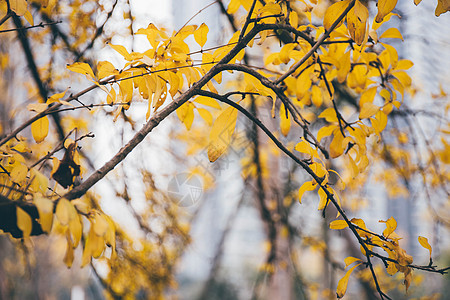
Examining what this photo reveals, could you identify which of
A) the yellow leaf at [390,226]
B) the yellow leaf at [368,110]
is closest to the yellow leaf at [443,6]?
the yellow leaf at [368,110]

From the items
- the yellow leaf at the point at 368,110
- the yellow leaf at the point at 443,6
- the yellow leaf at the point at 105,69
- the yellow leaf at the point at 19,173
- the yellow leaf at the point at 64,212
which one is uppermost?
the yellow leaf at the point at 443,6

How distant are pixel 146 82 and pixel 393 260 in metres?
0.54

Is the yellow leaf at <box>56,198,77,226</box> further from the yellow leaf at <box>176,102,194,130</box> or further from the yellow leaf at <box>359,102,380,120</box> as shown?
the yellow leaf at <box>359,102,380,120</box>

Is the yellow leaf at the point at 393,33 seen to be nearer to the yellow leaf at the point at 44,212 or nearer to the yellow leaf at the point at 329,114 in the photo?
the yellow leaf at the point at 329,114

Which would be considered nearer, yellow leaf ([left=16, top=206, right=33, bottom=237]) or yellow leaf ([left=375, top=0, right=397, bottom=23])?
yellow leaf ([left=16, top=206, right=33, bottom=237])

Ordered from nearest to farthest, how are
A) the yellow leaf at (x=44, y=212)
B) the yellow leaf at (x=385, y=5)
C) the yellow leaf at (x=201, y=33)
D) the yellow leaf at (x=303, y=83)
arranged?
the yellow leaf at (x=44, y=212) → the yellow leaf at (x=385, y=5) → the yellow leaf at (x=201, y=33) → the yellow leaf at (x=303, y=83)

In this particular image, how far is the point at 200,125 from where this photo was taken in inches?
104

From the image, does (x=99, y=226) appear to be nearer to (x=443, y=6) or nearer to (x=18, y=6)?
(x=18, y=6)

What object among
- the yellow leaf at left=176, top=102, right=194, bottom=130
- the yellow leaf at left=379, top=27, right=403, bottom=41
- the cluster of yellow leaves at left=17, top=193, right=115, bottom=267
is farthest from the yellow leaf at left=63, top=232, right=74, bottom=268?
the yellow leaf at left=379, top=27, right=403, bottom=41

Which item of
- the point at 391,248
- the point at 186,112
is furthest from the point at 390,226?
the point at 186,112

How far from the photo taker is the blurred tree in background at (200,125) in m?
0.59

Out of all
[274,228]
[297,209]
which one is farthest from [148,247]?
[297,209]

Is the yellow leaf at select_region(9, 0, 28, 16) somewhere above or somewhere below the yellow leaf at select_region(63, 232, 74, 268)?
above

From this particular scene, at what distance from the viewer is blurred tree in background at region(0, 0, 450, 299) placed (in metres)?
0.59
